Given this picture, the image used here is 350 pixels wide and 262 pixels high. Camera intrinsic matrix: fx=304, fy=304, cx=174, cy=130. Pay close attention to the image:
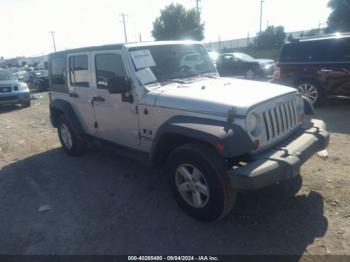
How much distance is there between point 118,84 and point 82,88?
1.62 metres

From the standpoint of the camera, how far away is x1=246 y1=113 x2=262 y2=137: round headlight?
125 inches

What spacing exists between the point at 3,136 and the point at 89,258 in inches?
261

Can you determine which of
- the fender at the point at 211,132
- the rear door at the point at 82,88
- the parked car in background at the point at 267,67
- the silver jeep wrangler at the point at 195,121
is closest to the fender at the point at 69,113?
the rear door at the point at 82,88

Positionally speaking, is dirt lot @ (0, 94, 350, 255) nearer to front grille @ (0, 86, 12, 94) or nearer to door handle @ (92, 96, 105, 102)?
door handle @ (92, 96, 105, 102)

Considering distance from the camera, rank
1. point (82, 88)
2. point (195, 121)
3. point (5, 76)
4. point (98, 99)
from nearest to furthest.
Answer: point (195, 121)
point (98, 99)
point (82, 88)
point (5, 76)

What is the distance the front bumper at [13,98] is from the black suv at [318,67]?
33.9ft

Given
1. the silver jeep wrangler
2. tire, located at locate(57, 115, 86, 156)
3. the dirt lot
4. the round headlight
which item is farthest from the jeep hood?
tire, located at locate(57, 115, 86, 156)

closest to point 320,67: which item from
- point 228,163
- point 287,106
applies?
point 287,106

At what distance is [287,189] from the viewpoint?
4.06 m

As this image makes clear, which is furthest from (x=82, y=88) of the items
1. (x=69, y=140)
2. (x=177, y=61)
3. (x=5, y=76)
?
(x=5, y=76)

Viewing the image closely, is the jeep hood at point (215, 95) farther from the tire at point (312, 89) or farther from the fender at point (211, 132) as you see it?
the tire at point (312, 89)

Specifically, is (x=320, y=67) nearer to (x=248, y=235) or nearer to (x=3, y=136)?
(x=248, y=235)

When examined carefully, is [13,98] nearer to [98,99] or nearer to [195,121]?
[98,99]

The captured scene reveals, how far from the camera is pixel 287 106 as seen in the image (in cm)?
378
